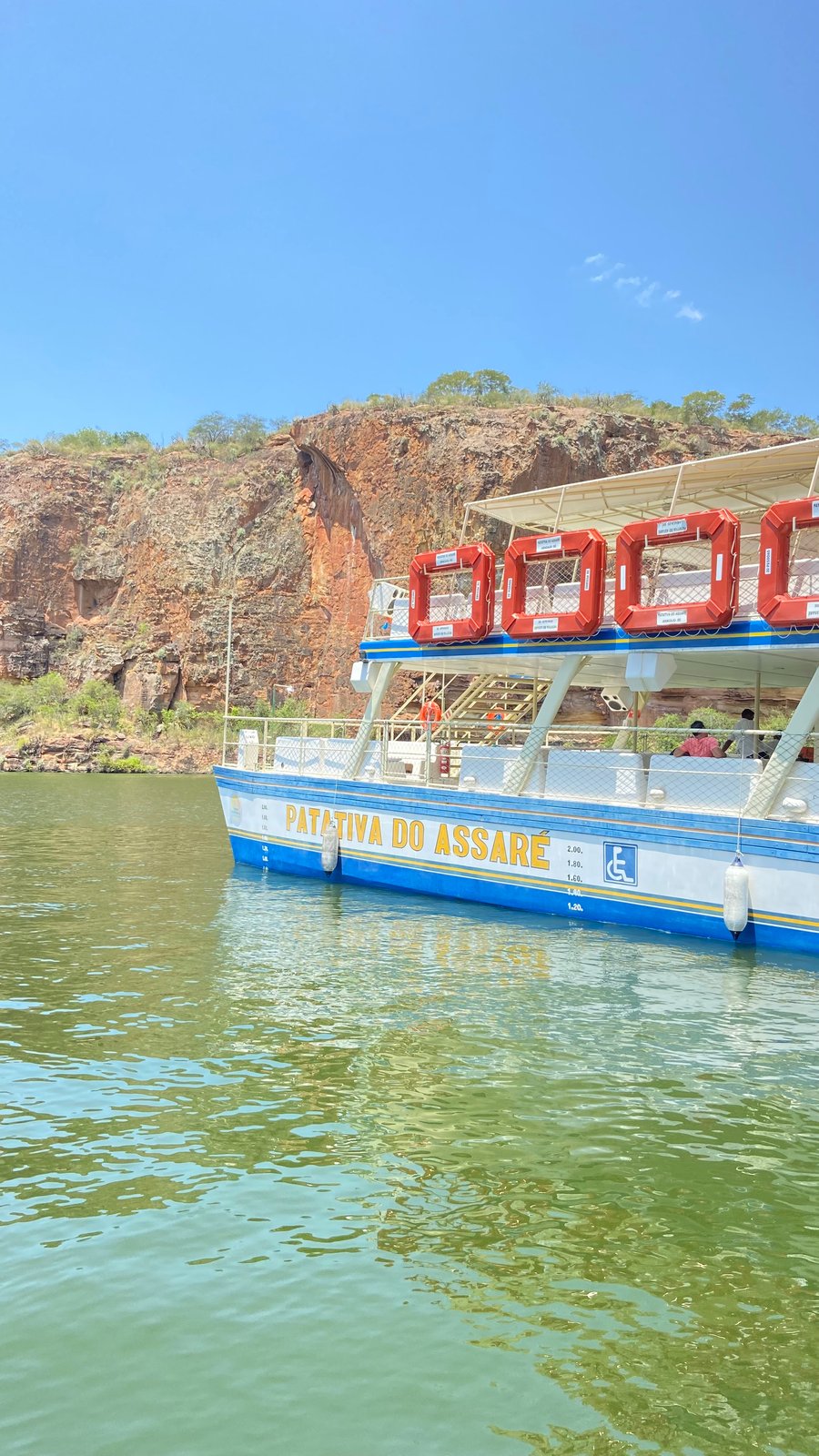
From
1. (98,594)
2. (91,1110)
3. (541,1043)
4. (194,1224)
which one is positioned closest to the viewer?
(194,1224)

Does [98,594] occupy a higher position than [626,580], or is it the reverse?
[98,594]

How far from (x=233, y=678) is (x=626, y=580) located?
54888mm

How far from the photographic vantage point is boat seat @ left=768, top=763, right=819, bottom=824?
12727 mm

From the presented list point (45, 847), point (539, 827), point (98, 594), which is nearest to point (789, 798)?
point (539, 827)

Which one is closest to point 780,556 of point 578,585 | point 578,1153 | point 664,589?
point 664,589

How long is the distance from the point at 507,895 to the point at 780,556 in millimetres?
6014

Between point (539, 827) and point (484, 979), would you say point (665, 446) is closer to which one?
point (539, 827)

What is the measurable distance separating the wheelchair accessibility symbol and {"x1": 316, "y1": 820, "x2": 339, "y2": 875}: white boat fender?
17.7 ft

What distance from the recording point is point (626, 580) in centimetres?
1465

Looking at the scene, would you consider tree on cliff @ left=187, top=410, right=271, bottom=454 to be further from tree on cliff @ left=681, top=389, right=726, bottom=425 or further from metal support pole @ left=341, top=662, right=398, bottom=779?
metal support pole @ left=341, top=662, right=398, bottom=779

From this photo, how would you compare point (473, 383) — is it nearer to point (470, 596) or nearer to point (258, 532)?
point (258, 532)

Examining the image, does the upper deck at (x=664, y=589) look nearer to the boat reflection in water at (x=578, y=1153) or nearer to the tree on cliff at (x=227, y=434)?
the boat reflection in water at (x=578, y=1153)

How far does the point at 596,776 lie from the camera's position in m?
15.0

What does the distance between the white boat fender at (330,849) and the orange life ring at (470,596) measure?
3.52 meters
